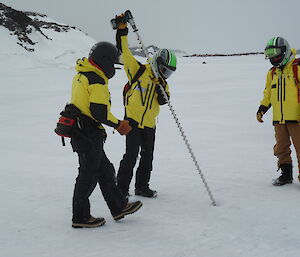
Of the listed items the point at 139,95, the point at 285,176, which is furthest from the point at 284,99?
the point at 139,95

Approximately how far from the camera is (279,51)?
204 inches

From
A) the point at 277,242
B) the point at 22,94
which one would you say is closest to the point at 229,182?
the point at 277,242

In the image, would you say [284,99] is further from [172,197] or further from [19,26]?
[19,26]

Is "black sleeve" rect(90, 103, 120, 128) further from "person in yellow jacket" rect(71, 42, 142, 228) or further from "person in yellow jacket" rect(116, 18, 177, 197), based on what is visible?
"person in yellow jacket" rect(116, 18, 177, 197)

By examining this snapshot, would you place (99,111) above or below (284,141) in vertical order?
above

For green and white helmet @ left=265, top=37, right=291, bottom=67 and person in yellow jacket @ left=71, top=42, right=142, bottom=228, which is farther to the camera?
green and white helmet @ left=265, top=37, right=291, bottom=67

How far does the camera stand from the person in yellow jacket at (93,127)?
12.3ft

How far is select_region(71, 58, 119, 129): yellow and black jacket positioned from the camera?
12.2 feet

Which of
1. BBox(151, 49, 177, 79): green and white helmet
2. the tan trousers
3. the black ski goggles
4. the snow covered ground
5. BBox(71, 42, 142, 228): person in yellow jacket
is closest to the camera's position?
the snow covered ground

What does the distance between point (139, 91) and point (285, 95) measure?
223 centimetres

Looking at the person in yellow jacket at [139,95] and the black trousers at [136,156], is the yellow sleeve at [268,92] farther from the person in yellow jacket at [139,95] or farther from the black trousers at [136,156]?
the black trousers at [136,156]

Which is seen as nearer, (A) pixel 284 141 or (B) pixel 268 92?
(A) pixel 284 141

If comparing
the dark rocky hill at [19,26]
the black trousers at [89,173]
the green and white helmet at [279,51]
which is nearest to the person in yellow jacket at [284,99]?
the green and white helmet at [279,51]

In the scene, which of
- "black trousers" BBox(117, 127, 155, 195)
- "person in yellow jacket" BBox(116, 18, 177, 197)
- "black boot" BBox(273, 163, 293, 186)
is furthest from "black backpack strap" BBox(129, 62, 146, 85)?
"black boot" BBox(273, 163, 293, 186)
